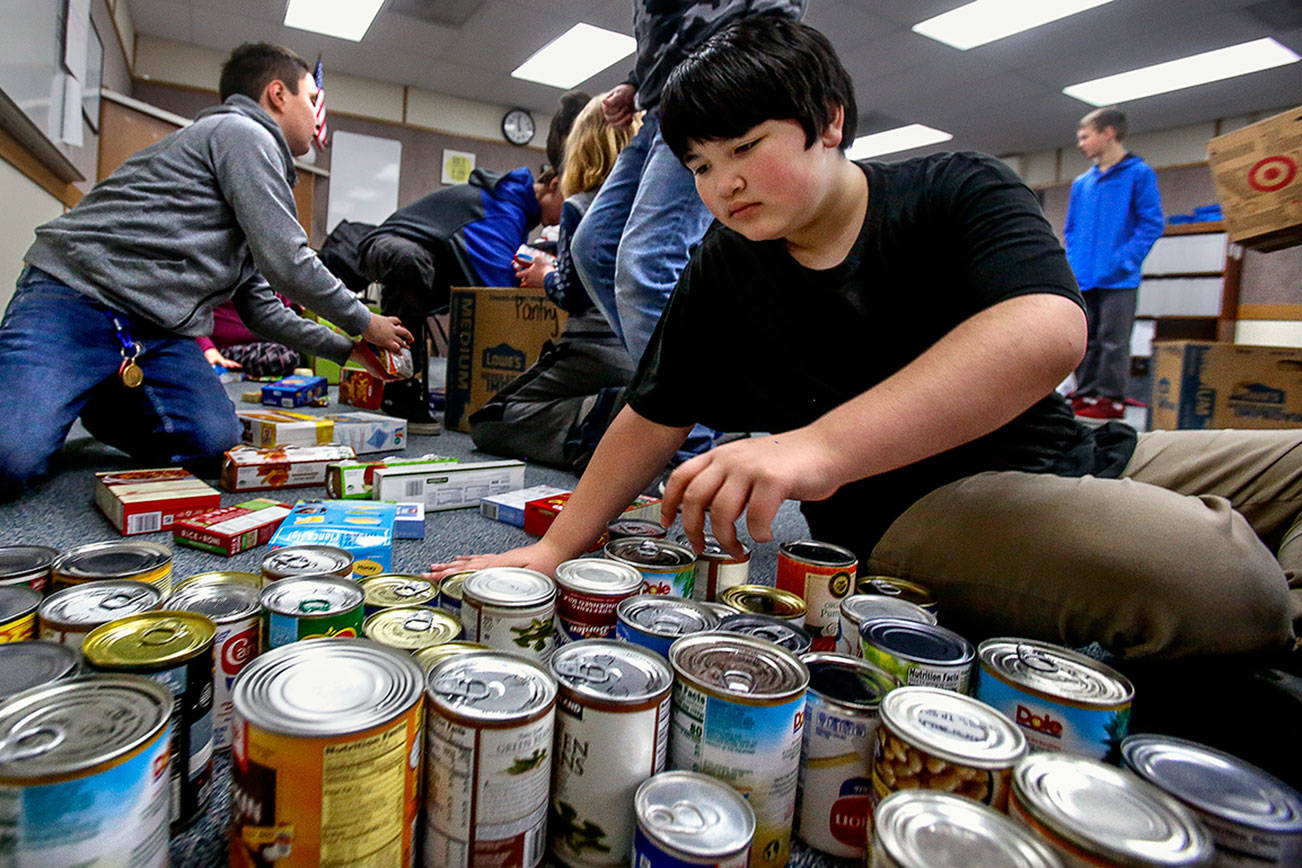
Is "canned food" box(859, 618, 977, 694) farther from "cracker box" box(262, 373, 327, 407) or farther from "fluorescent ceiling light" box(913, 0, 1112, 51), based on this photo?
"fluorescent ceiling light" box(913, 0, 1112, 51)

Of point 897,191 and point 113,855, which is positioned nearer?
point 113,855

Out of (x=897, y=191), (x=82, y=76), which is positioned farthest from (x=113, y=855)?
(x=82, y=76)

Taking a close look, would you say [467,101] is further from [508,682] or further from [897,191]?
[508,682]

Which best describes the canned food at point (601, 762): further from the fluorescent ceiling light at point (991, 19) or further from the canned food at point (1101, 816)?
the fluorescent ceiling light at point (991, 19)

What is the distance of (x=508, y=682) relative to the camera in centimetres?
55

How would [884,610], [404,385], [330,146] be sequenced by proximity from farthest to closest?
[330,146]
[404,385]
[884,610]

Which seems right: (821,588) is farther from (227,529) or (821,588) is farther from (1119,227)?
(1119,227)

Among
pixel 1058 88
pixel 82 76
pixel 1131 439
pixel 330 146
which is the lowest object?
pixel 1131 439

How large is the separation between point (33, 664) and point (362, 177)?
734 centimetres

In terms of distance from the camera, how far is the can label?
542 mm

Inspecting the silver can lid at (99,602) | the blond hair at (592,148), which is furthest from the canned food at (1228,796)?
the blond hair at (592,148)

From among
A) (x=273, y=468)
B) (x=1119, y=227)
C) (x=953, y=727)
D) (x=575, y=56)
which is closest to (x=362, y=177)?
(x=575, y=56)

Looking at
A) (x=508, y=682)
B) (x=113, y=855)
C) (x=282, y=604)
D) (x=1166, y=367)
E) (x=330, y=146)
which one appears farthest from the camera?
(x=330, y=146)

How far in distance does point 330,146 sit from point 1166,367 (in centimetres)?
687
